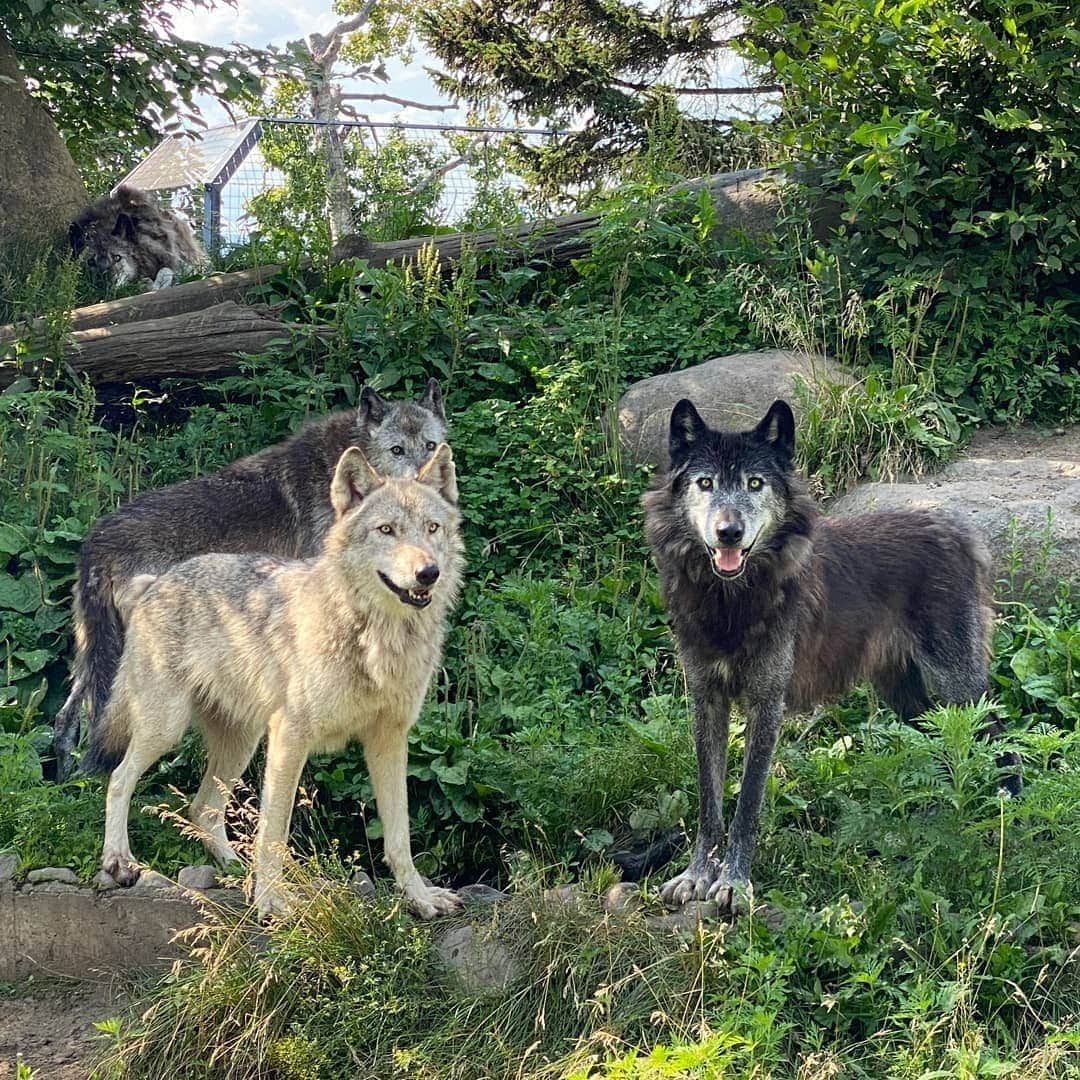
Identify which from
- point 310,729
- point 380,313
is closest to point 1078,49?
point 380,313

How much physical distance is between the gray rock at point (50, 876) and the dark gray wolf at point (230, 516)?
998mm

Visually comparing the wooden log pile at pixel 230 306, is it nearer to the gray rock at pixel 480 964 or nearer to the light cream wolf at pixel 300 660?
the light cream wolf at pixel 300 660

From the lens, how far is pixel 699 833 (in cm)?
491

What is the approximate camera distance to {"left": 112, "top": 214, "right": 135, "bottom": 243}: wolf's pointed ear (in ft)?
36.8

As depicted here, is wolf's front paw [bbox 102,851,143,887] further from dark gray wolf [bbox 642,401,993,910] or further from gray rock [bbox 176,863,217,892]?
dark gray wolf [bbox 642,401,993,910]

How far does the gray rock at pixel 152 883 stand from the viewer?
5023 millimetres

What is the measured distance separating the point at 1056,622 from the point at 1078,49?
448 cm

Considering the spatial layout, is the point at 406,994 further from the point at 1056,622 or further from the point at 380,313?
the point at 380,313

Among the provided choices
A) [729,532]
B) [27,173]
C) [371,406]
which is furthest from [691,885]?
[27,173]

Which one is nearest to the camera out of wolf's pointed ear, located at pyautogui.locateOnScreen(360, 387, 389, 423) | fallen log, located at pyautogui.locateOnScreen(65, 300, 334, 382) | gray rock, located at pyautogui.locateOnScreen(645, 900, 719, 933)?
gray rock, located at pyautogui.locateOnScreen(645, 900, 719, 933)

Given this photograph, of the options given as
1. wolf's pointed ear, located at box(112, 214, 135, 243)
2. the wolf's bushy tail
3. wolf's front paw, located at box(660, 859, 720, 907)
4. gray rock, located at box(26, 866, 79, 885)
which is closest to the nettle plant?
wolf's front paw, located at box(660, 859, 720, 907)

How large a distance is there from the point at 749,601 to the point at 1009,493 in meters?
3.47

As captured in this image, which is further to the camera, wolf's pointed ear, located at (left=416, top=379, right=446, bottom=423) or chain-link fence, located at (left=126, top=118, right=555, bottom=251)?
chain-link fence, located at (left=126, top=118, right=555, bottom=251)

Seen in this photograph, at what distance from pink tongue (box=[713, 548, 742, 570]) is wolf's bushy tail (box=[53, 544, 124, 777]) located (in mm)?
3197
